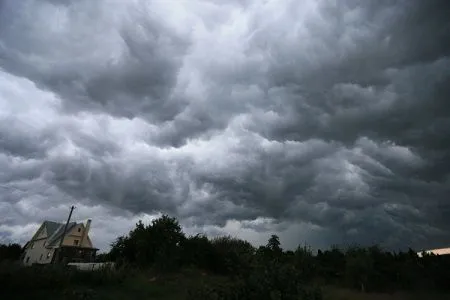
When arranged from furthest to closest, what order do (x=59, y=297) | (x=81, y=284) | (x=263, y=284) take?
1. (x=81, y=284)
2. (x=59, y=297)
3. (x=263, y=284)

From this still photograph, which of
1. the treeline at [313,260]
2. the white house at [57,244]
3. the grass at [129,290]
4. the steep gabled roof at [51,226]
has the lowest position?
the grass at [129,290]

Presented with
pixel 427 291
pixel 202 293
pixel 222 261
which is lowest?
pixel 202 293

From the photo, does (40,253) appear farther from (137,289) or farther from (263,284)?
(263,284)

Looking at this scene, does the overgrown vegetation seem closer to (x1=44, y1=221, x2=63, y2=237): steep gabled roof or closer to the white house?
the white house

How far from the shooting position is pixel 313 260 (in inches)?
1887

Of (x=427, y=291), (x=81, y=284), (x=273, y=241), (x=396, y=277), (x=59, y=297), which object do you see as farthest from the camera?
(x=273, y=241)

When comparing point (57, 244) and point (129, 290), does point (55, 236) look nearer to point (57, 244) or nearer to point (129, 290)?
point (57, 244)

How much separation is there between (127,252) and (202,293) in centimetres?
4292

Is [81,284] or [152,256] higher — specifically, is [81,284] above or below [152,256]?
below

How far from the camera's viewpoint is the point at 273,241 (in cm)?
7588

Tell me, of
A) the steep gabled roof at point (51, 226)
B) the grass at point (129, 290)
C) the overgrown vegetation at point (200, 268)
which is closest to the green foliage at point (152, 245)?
the overgrown vegetation at point (200, 268)

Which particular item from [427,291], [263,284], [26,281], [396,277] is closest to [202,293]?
[263,284]

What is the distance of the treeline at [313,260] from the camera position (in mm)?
41438

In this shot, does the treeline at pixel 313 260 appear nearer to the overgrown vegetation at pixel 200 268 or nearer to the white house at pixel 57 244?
the overgrown vegetation at pixel 200 268
